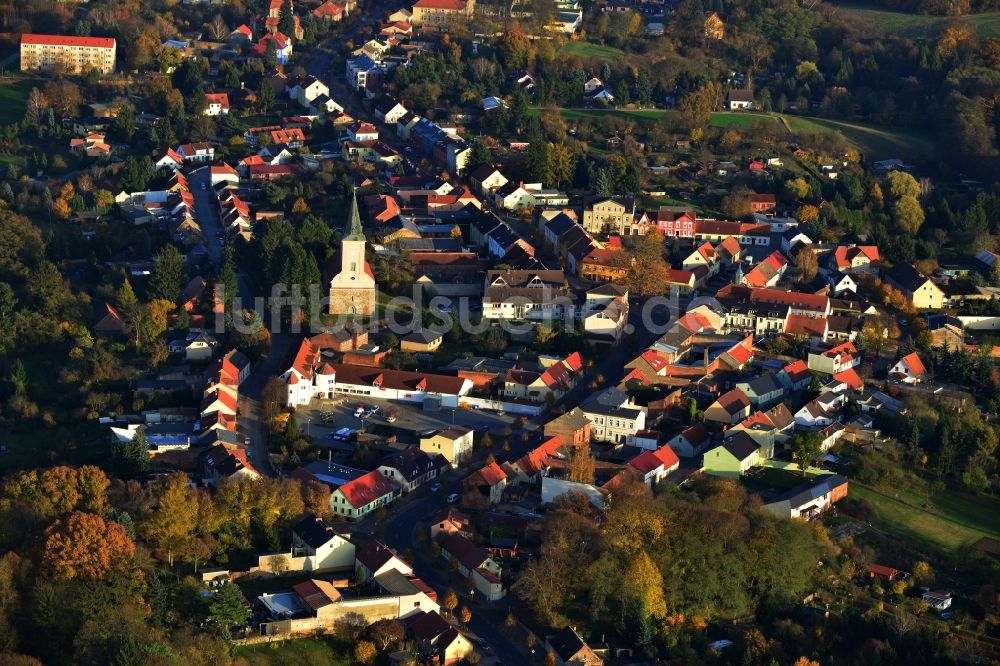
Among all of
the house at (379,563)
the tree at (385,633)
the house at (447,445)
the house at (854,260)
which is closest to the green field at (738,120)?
the house at (854,260)

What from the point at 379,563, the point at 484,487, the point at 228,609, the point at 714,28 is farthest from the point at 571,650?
the point at 714,28

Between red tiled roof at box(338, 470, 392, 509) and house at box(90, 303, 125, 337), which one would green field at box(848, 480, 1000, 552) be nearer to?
red tiled roof at box(338, 470, 392, 509)

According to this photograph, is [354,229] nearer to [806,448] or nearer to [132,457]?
[132,457]

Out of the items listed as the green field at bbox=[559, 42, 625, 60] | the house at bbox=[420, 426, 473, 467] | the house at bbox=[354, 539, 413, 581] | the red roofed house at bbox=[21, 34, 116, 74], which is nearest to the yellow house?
the green field at bbox=[559, 42, 625, 60]

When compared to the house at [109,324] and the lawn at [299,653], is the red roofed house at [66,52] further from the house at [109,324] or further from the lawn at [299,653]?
the lawn at [299,653]

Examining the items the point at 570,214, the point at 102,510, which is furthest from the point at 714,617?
the point at 570,214
